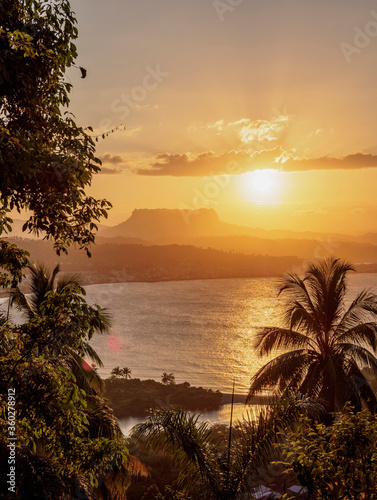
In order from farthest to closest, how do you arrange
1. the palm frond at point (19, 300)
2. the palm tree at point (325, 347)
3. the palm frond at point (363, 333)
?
1. the palm frond at point (363, 333)
2. the palm tree at point (325, 347)
3. the palm frond at point (19, 300)

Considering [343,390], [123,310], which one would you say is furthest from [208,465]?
[123,310]

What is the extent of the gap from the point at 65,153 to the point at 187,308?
107 metres

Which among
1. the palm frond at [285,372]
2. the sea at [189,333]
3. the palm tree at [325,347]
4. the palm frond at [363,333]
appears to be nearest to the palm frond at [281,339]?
the palm tree at [325,347]

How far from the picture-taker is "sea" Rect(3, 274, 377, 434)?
61156 mm

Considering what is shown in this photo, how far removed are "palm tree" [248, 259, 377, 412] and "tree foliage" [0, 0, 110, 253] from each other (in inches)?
347

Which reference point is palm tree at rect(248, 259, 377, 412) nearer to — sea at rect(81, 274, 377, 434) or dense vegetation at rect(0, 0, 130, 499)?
dense vegetation at rect(0, 0, 130, 499)

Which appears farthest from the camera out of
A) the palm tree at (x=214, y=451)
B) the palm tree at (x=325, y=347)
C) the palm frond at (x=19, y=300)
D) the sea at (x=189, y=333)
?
the sea at (x=189, y=333)

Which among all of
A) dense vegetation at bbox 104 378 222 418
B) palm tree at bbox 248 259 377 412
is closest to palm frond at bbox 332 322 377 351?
palm tree at bbox 248 259 377 412

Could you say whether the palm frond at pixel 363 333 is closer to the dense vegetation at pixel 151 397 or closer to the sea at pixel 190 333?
the sea at pixel 190 333

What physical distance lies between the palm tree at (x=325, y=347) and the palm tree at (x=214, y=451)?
12.8 ft

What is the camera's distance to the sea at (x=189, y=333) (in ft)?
201

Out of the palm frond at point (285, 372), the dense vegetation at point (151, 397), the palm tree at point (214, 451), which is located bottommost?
the dense vegetation at point (151, 397)

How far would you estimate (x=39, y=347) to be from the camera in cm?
610

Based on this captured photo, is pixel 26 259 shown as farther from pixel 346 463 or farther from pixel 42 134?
pixel 346 463
